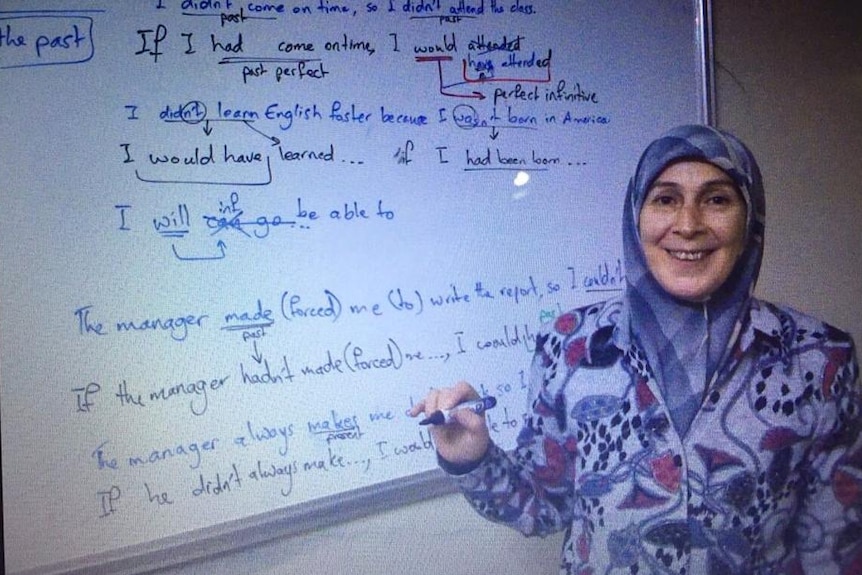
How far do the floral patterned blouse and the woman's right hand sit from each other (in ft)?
0.09

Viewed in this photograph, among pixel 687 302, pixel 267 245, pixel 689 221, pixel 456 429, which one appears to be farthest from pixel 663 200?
pixel 267 245

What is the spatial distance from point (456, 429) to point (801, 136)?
731 millimetres

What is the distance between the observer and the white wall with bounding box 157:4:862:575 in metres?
1.11

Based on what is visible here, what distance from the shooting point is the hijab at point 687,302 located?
1011mm

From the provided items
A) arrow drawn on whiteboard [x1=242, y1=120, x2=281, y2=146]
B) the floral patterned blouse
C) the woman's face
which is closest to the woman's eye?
the woman's face

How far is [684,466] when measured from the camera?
0.99m

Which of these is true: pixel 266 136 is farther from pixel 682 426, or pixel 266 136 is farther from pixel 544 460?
pixel 682 426

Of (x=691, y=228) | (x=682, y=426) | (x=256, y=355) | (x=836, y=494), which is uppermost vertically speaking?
(x=691, y=228)

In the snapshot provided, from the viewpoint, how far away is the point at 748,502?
3.24 ft

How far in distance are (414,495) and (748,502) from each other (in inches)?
17.8

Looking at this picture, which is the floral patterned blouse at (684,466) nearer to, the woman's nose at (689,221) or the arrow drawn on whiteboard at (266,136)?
the woman's nose at (689,221)

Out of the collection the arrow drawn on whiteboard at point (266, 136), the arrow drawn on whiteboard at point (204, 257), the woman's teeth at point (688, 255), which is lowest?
the woman's teeth at point (688, 255)

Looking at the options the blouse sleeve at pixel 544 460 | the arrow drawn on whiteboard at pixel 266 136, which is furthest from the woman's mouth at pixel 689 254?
the arrow drawn on whiteboard at pixel 266 136

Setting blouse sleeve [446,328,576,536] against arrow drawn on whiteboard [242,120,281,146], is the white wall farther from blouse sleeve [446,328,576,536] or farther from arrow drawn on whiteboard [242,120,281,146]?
arrow drawn on whiteboard [242,120,281,146]
